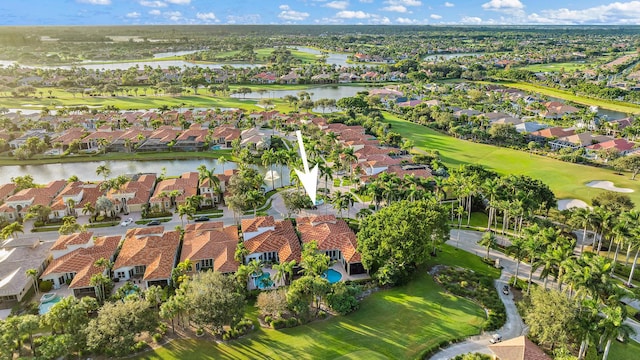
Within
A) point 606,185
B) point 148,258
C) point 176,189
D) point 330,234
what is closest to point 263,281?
point 330,234

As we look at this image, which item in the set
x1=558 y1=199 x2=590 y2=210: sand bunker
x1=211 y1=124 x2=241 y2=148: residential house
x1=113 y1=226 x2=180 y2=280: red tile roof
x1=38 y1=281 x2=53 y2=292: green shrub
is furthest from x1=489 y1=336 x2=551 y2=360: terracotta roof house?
x1=211 y1=124 x2=241 y2=148: residential house

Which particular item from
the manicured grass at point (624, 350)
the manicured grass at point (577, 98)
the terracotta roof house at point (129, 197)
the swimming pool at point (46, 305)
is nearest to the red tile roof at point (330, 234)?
the manicured grass at point (624, 350)

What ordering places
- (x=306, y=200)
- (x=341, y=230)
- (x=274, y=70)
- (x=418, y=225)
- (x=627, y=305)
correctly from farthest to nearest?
(x=274, y=70) → (x=306, y=200) → (x=341, y=230) → (x=418, y=225) → (x=627, y=305)

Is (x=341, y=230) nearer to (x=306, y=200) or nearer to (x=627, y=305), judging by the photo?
(x=306, y=200)

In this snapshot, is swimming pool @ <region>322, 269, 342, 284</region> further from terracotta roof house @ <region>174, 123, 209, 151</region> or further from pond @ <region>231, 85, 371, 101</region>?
pond @ <region>231, 85, 371, 101</region>

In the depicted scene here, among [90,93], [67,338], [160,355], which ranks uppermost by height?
[90,93]

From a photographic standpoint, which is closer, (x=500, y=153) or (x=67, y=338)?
(x=67, y=338)

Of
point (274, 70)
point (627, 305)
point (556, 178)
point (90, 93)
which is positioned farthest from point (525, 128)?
point (90, 93)
